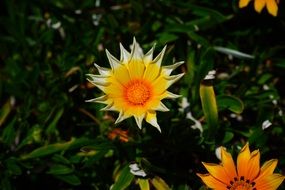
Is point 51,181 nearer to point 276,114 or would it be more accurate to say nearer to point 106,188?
point 106,188

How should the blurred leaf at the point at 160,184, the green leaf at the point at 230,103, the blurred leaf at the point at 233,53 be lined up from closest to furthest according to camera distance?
the blurred leaf at the point at 160,184, the green leaf at the point at 230,103, the blurred leaf at the point at 233,53

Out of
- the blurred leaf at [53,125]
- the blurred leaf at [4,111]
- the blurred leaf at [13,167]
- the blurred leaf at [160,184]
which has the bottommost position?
the blurred leaf at [160,184]

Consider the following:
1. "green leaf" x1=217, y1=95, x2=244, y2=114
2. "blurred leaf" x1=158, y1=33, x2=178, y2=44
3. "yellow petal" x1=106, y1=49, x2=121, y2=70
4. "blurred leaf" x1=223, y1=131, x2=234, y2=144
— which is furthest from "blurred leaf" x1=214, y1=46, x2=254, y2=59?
"yellow petal" x1=106, y1=49, x2=121, y2=70

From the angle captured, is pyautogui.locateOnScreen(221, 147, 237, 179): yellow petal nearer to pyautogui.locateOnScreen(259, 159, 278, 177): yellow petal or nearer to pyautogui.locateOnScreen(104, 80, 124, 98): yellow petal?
pyautogui.locateOnScreen(259, 159, 278, 177): yellow petal

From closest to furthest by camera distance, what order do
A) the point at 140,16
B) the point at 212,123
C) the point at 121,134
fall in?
the point at 212,123
the point at 121,134
the point at 140,16

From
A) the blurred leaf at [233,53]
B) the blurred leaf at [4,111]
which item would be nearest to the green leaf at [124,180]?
the blurred leaf at [4,111]

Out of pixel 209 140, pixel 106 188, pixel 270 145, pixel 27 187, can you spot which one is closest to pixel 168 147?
pixel 209 140

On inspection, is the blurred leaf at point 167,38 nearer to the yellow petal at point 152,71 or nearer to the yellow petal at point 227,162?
the yellow petal at point 152,71
